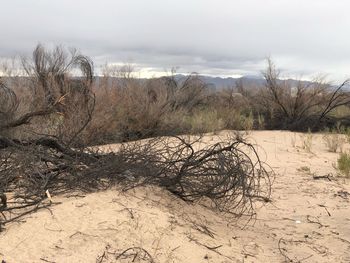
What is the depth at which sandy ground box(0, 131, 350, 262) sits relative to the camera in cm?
496

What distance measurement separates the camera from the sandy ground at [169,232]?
4.96 metres

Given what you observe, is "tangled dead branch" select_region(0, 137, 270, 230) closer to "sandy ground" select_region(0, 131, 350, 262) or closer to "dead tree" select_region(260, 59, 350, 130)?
"sandy ground" select_region(0, 131, 350, 262)

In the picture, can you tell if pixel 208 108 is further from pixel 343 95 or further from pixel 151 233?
pixel 151 233

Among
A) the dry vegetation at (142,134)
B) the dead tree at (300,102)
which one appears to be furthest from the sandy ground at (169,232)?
the dead tree at (300,102)

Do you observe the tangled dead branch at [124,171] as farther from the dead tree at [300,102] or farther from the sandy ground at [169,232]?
the dead tree at [300,102]

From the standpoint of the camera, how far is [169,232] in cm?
570

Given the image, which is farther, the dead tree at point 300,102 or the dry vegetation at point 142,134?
the dead tree at point 300,102

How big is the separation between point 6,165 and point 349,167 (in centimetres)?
721

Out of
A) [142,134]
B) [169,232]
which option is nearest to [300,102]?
[142,134]

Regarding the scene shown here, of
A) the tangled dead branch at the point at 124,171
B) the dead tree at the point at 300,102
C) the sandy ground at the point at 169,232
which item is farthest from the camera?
the dead tree at the point at 300,102

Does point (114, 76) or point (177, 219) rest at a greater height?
point (114, 76)

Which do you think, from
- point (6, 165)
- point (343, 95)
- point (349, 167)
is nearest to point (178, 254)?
point (6, 165)

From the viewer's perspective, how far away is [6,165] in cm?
652

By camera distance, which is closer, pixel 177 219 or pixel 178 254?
pixel 178 254
